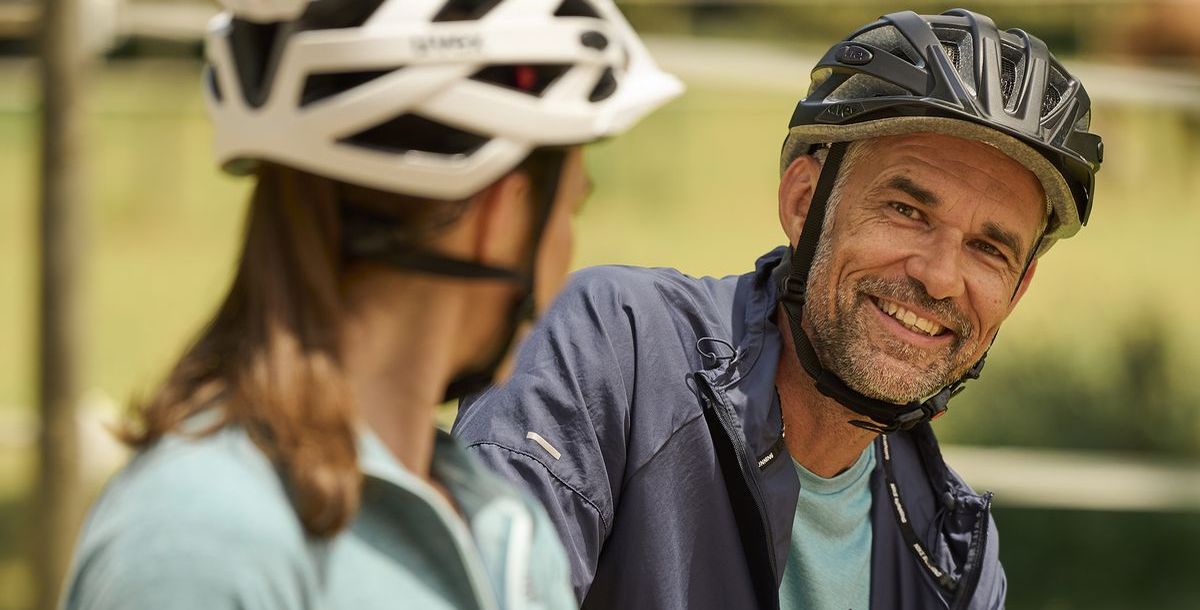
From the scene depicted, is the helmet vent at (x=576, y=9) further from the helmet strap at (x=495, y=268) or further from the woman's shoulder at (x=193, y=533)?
the woman's shoulder at (x=193, y=533)

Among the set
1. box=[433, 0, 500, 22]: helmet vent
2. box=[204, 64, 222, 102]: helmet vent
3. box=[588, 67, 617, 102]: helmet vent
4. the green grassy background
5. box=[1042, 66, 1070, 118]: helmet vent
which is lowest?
the green grassy background

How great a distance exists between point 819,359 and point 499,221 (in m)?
1.38

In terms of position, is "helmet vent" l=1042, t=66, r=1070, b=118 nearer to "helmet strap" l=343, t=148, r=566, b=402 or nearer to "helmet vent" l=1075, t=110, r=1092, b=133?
"helmet vent" l=1075, t=110, r=1092, b=133

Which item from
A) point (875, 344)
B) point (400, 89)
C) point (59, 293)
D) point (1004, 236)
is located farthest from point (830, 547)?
point (59, 293)

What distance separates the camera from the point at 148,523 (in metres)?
1.47

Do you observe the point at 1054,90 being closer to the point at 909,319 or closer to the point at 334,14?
the point at 909,319

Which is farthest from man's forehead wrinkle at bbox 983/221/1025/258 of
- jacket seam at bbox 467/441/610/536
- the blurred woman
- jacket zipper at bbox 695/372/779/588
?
the blurred woman

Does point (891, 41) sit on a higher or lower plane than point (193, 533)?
lower

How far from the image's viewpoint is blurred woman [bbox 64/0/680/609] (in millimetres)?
1516

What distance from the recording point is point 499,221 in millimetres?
1809

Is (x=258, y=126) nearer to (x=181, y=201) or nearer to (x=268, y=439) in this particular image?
(x=268, y=439)

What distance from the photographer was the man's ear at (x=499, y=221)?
5.90 ft

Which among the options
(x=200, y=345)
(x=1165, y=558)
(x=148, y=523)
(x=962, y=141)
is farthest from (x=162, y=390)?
(x=1165, y=558)

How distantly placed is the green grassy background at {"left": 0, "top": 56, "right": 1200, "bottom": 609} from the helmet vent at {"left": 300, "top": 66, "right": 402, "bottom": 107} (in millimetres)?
3719
